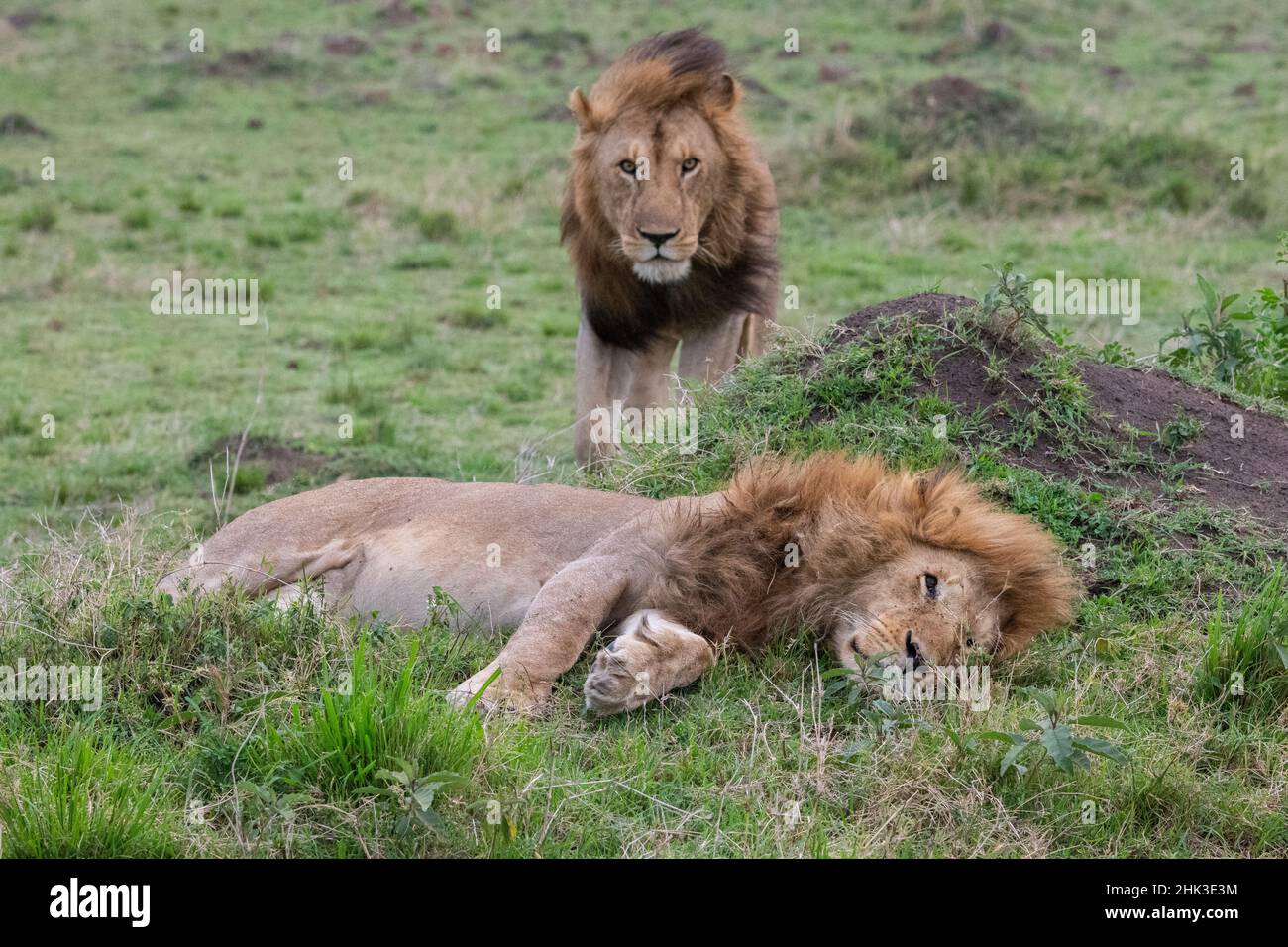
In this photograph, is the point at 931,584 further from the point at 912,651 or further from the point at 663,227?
the point at 663,227

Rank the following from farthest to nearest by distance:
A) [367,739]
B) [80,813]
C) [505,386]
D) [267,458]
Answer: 1. [505,386]
2. [267,458]
3. [367,739]
4. [80,813]

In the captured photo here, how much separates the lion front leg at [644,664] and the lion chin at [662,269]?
283cm

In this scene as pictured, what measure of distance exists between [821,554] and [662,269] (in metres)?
2.73

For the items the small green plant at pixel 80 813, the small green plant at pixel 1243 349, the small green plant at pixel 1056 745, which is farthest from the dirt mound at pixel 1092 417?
the small green plant at pixel 80 813

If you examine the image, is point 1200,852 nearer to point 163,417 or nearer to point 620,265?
point 620,265

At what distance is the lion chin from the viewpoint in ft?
22.7

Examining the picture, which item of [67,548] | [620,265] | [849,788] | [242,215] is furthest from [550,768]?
[242,215]

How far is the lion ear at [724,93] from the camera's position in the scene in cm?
711

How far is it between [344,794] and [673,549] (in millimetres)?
1355

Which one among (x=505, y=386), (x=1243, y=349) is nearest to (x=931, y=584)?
(x=1243, y=349)

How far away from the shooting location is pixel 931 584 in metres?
4.32

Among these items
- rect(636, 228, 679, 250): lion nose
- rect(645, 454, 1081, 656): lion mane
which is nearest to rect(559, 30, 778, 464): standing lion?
rect(636, 228, 679, 250): lion nose

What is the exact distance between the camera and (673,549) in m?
4.53

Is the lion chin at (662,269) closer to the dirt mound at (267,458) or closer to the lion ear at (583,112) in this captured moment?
the lion ear at (583,112)
